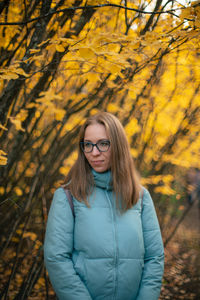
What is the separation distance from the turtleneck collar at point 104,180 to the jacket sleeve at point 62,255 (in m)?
0.25

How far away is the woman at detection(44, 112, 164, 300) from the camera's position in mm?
1292

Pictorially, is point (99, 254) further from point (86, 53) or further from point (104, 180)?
point (86, 53)

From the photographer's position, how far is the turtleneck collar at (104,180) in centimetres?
149

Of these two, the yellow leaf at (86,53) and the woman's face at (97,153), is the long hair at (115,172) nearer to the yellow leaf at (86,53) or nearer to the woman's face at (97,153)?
the woman's face at (97,153)

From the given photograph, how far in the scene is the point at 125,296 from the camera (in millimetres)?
1318

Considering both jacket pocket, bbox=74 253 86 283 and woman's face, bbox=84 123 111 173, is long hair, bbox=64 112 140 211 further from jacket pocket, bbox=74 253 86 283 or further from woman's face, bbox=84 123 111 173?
jacket pocket, bbox=74 253 86 283

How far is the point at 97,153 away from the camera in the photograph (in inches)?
57.4

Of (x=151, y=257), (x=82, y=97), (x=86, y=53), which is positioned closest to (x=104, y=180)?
(x=151, y=257)

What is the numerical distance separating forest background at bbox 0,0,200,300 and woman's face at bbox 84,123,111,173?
51 cm

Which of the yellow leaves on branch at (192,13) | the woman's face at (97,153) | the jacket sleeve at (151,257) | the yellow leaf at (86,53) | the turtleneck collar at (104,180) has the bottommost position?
the jacket sleeve at (151,257)

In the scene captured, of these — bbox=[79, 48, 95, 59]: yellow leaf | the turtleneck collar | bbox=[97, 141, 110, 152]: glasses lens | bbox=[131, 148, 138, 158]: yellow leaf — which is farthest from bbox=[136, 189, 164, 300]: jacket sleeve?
bbox=[131, 148, 138, 158]: yellow leaf

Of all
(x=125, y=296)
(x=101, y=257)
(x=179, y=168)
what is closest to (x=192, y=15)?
(x=101, y=257)

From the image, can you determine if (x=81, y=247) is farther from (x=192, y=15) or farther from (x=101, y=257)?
(x=192, y=15)

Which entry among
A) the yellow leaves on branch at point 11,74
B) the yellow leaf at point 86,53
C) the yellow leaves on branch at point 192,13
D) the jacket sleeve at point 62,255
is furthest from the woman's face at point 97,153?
the yellow leaves on branch at point 192,13
